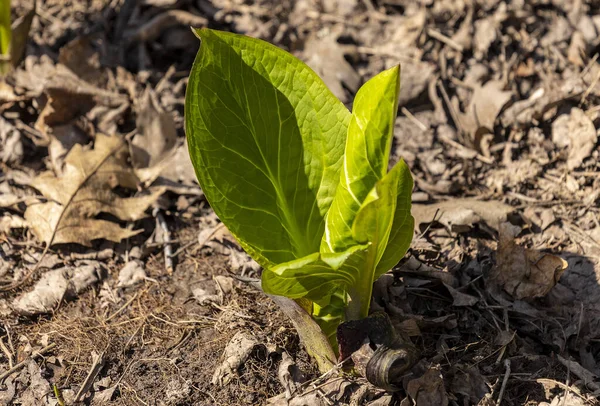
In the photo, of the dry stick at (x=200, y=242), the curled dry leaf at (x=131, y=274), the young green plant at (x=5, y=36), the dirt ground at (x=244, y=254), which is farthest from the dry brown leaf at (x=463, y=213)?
the young green plant at (x=5, y=36)

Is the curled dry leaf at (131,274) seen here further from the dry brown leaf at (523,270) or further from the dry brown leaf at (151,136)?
the dry brown leaf at (523,270)

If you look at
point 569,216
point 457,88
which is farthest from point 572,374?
point 457,88

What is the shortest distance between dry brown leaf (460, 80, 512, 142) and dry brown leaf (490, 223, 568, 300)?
2.71 feet

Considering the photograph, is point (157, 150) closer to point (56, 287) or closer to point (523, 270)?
point (56, 287)

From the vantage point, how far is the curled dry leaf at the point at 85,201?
2568 mm

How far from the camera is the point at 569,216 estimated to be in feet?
8.80

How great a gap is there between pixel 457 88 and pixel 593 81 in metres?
0.67

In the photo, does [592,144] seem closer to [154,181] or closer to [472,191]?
[472,191]

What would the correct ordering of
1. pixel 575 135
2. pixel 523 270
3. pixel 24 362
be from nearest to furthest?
pixel 24 362 < pixel 523 270 < pixel 575 135

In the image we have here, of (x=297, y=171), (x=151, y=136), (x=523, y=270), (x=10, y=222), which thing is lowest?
(x=523, y=270)

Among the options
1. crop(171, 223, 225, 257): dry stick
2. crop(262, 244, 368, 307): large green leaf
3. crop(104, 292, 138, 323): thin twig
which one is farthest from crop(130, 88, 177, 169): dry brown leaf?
crop(262, 244, 368, 307): large green leaf

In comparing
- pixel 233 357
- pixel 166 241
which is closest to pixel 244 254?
pixel 166 241

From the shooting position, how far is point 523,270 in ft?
7.68

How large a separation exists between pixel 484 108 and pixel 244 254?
147cm
